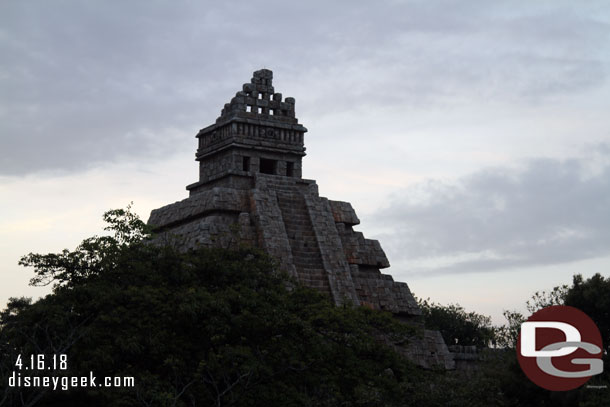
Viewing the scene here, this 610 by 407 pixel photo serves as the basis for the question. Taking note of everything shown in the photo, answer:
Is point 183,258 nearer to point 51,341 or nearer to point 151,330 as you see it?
point 151,330

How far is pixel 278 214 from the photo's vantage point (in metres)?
33.4

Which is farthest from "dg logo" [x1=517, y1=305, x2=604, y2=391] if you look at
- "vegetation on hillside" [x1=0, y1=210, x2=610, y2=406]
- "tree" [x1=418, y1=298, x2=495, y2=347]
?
"tree" [x1=418, y1=298, x2=495, y2=347]

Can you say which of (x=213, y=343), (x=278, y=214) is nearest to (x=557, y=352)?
(x=213, y=343)

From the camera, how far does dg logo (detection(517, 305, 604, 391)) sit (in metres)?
22.7

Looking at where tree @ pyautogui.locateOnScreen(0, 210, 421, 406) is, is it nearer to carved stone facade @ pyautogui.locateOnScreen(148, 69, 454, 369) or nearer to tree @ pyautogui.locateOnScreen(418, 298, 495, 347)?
carved stone facade @ pyautogui.locateOnScreen(148, 69, 454, 369)

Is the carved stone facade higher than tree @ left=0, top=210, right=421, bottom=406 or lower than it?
higher

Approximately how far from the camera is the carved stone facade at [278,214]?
32.2m

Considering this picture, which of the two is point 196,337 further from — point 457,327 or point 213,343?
point 457,327

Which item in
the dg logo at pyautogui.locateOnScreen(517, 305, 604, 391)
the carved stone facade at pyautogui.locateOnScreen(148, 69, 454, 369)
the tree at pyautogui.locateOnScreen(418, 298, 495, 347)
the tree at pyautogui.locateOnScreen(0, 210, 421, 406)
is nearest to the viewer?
the dg logo at pyautogui.locateOnScreen(517, 305, 604, 391)

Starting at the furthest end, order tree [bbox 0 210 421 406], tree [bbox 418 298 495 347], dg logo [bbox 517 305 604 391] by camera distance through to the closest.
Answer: tree [bbox 418 298 495 347] < tree [bbox 0 210 421 406] < dg logo [bbox 517 305 604 391]

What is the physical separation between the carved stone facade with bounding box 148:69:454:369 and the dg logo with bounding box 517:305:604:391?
8.11 m

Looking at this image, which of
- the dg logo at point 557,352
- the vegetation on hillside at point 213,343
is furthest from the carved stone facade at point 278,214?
the dg logo at point 557,352

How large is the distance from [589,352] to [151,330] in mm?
10884

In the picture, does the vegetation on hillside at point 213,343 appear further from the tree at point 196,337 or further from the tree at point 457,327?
the tree at point 457,327
